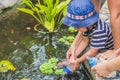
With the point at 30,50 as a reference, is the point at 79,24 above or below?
above

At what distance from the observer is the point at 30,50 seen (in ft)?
15.6

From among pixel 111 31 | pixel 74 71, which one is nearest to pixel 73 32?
pixel 74 71

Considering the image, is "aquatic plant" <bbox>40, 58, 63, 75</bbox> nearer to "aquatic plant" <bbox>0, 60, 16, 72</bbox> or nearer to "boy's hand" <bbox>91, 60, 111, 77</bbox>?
"aquatic plant" <bbox>0, 60, 16, 72</bbox>

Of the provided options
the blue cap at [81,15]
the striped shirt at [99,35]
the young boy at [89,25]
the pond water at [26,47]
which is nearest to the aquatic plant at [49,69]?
the pond water at [26,47]

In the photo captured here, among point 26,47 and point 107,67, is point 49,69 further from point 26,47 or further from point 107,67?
point 107,67

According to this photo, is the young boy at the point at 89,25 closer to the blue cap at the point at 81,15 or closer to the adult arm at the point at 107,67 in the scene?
the blue cap at the point at 81,15

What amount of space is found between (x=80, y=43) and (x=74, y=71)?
0.40 m

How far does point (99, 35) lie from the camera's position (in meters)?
3.63

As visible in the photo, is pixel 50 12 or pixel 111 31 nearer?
pixel 111 31

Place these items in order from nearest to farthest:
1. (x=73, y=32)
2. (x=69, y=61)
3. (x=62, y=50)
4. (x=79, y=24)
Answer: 1. (x=79, y=24)
2. (x=69, y=61)
3. (x=62, y=50)
4. (x=73, y=32)

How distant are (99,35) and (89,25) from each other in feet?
0.59

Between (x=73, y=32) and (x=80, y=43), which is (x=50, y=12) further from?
(x=80, y=43)

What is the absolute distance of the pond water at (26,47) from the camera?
4281 millimetres

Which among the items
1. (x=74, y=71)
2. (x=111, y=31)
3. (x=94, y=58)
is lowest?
(x=74, y=71)
